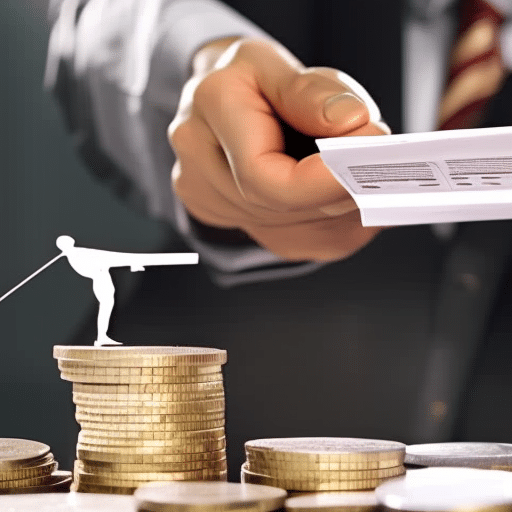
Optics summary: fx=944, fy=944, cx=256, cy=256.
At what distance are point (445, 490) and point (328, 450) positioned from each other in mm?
199

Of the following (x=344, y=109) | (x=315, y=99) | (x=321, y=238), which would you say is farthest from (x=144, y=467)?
(x=321, y=238)

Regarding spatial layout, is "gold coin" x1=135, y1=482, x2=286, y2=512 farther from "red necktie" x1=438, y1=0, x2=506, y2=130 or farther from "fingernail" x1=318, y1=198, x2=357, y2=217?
"red necktie" x1=438, y1=0, x2=506, y2=130

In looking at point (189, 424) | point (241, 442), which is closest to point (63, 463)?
point (241, 442)

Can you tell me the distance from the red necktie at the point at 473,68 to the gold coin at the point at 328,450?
109cm

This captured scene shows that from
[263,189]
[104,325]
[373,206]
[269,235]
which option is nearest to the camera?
[373,206]

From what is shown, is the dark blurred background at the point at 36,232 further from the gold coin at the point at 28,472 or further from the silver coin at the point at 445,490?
the silver coin at the point at 445,490

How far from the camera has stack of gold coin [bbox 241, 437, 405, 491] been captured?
133cm

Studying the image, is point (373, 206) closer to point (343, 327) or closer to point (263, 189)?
point (263, 189)

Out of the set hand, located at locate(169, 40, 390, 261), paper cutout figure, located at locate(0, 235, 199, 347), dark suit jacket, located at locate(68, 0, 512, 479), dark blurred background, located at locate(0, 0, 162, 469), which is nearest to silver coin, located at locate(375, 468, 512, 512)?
paper cutout figure, located at locate(0, 235, 199, 347)

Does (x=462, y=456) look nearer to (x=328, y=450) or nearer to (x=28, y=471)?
(x=328, y=450)

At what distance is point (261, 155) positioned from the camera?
87.4 inches

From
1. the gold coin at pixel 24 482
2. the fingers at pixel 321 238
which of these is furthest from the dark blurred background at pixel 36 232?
the gold coin at pixel 24 482

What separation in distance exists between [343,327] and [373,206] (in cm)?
104

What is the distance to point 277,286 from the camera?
241 centimetres
